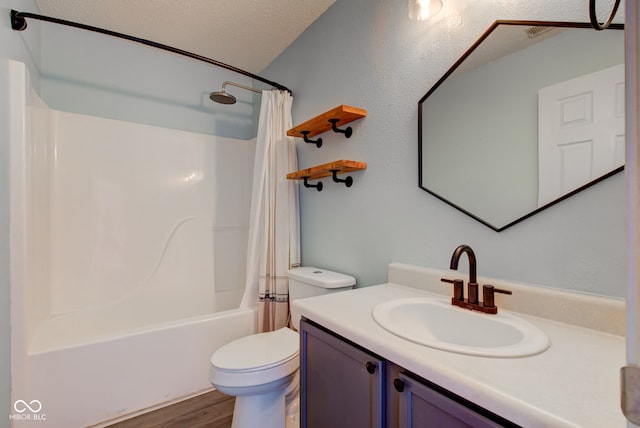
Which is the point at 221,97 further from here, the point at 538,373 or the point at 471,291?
the point at 538,373

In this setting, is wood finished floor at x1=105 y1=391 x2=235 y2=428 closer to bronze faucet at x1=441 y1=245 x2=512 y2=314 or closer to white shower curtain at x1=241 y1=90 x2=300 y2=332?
white shower curtain at x1=241 y1=90 x2=300 y2=332

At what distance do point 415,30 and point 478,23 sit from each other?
0.97ft

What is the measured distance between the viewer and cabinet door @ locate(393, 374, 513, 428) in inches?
23.1

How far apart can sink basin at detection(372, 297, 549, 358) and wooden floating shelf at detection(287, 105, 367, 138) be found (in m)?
0.97

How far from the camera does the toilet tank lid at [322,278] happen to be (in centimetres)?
156

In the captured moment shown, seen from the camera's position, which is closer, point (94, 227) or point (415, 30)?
point (415, 30)

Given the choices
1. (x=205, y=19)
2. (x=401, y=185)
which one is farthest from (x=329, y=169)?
(x=205, y=19)

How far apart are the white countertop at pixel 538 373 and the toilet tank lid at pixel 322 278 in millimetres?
620

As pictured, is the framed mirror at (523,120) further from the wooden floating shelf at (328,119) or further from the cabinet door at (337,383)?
the cabinet door at (337,383)

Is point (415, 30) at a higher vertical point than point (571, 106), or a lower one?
higher

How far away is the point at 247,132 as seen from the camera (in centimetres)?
292

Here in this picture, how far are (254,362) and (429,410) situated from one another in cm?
88

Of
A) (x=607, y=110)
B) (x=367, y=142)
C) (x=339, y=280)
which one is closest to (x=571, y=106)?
(x=607, y=110)

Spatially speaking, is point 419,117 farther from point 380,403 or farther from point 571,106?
point 380,403
